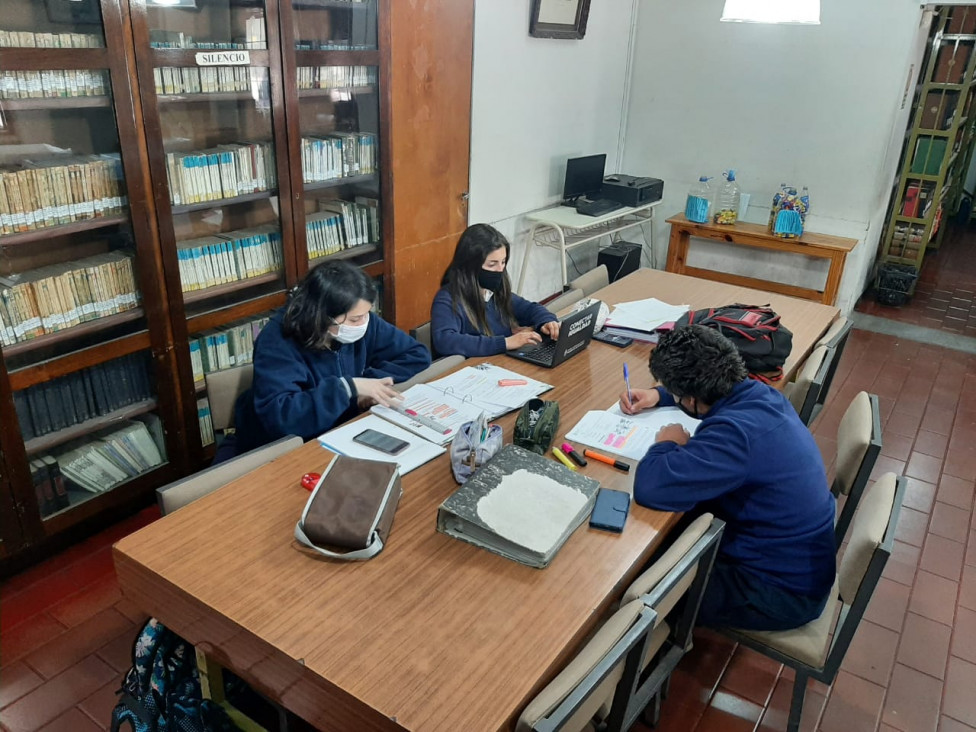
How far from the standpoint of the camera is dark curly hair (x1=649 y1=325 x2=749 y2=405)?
1.83 m

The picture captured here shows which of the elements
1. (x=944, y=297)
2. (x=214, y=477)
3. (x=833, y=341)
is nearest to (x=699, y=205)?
(x=944, y=297)

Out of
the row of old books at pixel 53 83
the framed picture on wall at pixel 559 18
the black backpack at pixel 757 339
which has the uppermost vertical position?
the framed picture on wall at pixel 559 18

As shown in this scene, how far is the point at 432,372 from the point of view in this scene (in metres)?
2.44

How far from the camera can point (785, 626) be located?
72.3 inches

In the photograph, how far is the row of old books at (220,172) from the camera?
9.29ft

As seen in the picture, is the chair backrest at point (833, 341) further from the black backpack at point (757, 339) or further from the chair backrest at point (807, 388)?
the black backpack at point (757, 339)

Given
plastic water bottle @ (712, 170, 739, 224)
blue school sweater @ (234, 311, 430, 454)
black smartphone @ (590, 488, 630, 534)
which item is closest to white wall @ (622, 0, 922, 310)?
plastic water bottle @ (712, 170, 739, 224)

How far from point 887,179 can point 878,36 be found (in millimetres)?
1051

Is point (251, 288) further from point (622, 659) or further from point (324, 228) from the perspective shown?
point (622, 659)

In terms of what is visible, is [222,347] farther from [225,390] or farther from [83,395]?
[225,390]

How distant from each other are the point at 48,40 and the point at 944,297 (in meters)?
6.36

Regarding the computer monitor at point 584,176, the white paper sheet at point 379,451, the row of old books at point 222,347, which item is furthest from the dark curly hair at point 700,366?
the computer monitor at point 584,176

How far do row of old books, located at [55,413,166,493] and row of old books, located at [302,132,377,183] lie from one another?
1304 mm

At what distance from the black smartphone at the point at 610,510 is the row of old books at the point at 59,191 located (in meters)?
2.00
